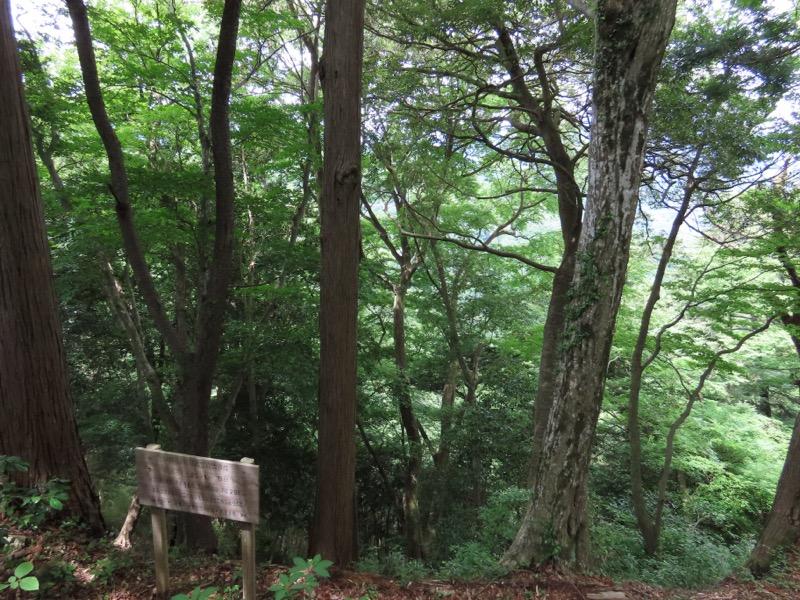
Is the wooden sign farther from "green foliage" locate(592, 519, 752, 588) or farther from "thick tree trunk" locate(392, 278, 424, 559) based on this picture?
"thick tree trunk" locate(392, 278, 424, 559)

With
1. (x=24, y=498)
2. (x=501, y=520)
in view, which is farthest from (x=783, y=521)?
(x=24, y=498)

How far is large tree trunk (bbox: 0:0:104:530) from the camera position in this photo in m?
3.12

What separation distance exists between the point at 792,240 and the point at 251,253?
8642mm

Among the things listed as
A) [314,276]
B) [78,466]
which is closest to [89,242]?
[314,276]

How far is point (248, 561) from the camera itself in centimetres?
269

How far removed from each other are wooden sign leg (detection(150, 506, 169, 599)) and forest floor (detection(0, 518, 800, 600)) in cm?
12

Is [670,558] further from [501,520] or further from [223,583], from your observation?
[223,583]

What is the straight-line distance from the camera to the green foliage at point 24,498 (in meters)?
2.97

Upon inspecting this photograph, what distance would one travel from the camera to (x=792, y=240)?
20.2 ft

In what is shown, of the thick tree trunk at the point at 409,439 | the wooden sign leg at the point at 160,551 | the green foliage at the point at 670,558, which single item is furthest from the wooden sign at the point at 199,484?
the thick tree trunk at the point at 409,439

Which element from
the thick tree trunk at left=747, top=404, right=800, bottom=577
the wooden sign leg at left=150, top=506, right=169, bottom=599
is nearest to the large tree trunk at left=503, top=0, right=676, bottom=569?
the thick tree trunk at left=747, top=404, right=800, bottom=577

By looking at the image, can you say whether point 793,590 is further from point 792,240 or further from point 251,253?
point 251,253

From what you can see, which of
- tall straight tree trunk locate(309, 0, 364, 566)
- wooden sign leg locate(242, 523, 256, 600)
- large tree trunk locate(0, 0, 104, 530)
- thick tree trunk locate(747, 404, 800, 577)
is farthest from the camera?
thick tree trunk locate(747, 404, 800, 577)

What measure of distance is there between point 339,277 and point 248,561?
7.36ft
